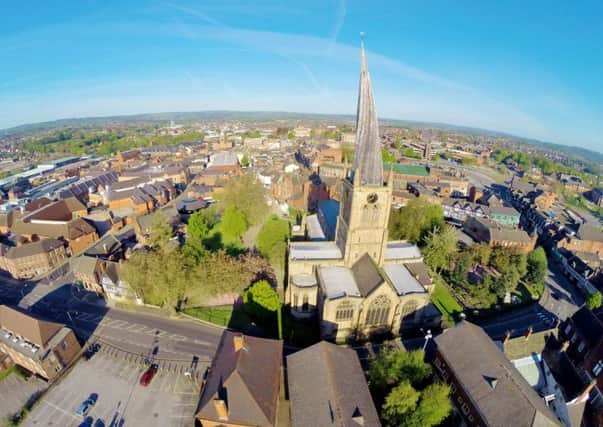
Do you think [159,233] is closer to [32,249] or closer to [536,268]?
[32,249]

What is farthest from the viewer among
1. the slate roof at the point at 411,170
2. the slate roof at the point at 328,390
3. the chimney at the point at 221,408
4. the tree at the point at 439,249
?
the slate roof at the point at 411,170

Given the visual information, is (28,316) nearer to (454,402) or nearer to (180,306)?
(180,306)

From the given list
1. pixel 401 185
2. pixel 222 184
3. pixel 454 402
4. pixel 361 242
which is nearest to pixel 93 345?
pixel 361 242

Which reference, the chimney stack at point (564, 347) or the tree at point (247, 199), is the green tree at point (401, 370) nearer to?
the chimney stack at point (564, 347)

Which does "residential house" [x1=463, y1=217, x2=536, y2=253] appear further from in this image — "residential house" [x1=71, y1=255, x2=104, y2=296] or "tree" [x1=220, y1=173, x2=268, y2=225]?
"residential house" [x1=71, y1=255, x2=104, y2=296]

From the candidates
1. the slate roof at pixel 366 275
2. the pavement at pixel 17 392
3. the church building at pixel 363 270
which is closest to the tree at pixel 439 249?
the church building at pixel 363 270

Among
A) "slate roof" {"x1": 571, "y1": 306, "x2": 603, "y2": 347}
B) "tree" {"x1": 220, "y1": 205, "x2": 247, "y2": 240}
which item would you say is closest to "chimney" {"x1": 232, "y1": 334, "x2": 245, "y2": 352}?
"tree" {"x1": 220, "y1": 205, "x2": 247, "y2": 240}
